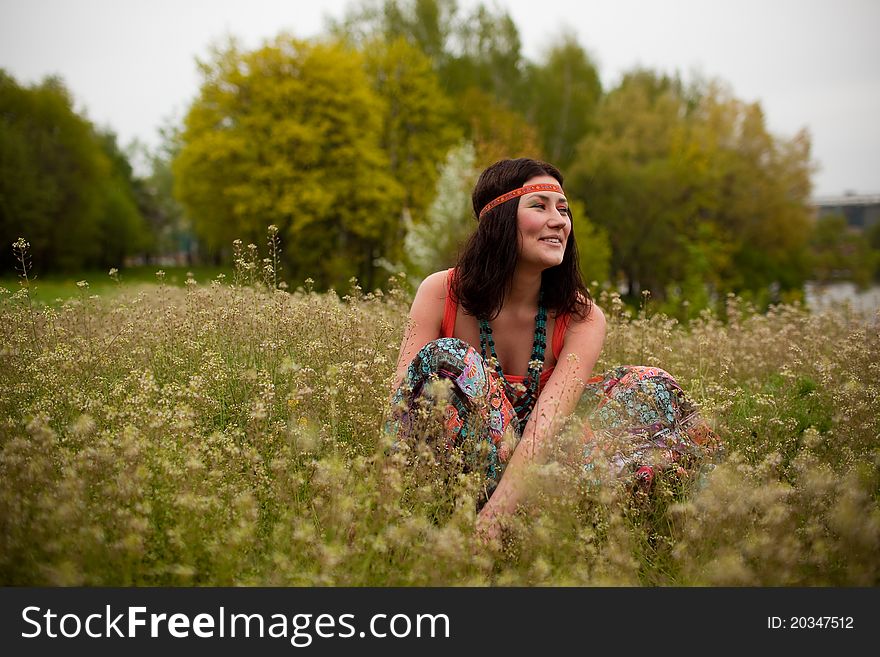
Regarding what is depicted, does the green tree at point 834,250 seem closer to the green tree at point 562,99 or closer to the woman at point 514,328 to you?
the green tree at point 562,99

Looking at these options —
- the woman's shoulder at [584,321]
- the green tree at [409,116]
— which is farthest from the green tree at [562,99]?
the woman's shoulder at [584,321]

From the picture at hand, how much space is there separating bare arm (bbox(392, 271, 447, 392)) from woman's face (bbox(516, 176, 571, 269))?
51 cm

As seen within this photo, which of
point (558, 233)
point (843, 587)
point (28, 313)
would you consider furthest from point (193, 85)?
point (843, 587)

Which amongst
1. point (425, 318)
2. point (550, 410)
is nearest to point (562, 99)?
point (425, 318)

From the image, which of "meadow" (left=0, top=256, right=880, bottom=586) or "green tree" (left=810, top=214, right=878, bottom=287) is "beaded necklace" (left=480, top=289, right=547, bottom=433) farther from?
"green tree" (left=810, top=214, right=878, bottom=287)

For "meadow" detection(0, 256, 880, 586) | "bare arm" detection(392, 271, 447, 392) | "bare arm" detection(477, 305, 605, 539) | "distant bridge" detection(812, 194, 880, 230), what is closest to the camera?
"meadow" detection(0, 256, 880, 586)

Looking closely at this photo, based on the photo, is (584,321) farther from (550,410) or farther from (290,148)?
(290,148)

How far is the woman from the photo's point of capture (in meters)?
3.27

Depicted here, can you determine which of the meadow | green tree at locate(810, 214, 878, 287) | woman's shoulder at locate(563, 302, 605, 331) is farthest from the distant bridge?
the meadow

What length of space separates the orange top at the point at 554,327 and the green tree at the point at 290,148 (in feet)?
66.1

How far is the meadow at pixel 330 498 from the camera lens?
2.40m

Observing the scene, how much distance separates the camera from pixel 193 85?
2378 cm

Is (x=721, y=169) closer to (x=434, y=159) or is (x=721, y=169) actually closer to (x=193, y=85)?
(x=434, y=159)

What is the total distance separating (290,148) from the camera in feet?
77.2
